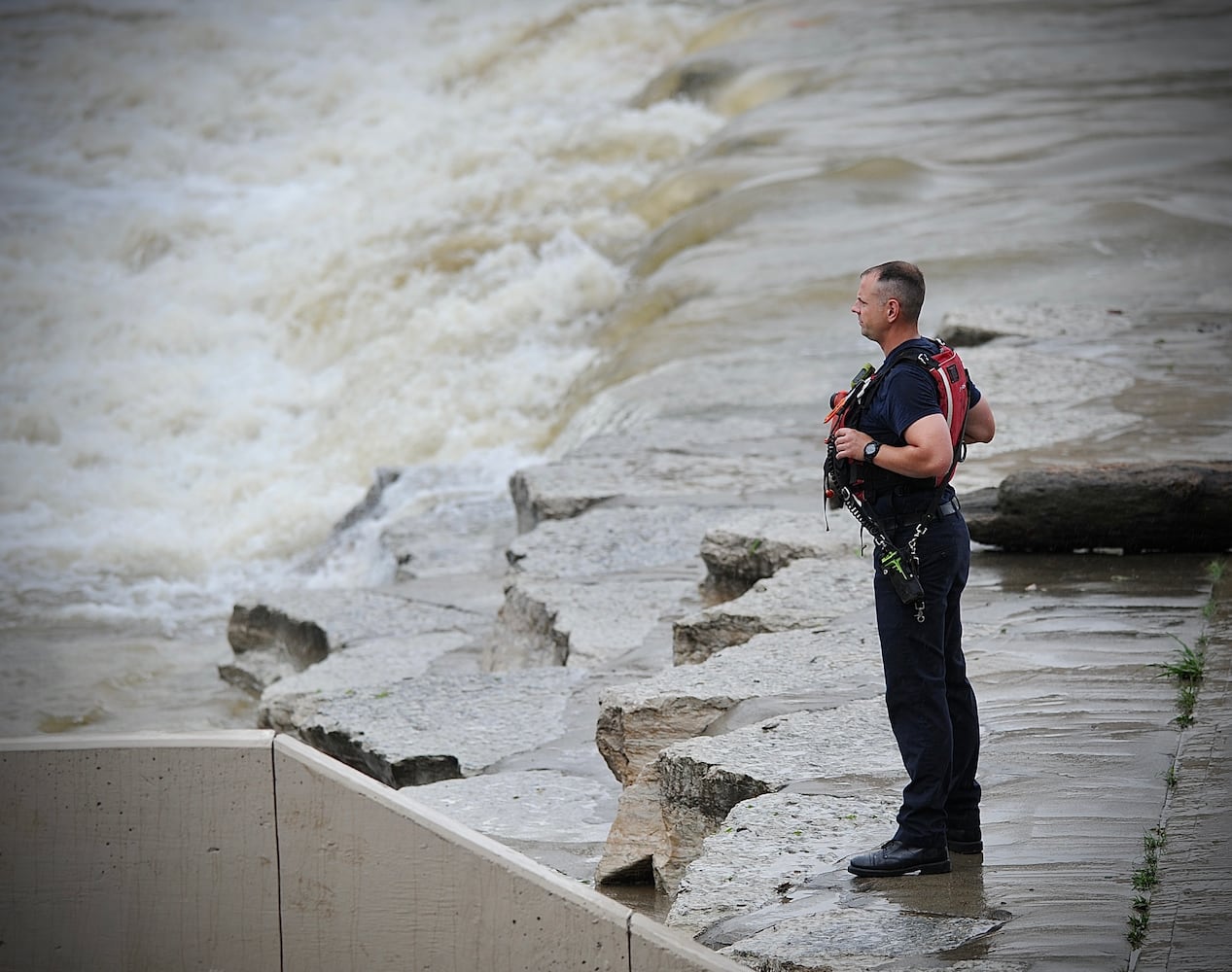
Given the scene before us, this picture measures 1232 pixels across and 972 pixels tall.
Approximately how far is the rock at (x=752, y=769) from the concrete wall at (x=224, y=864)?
708 mm

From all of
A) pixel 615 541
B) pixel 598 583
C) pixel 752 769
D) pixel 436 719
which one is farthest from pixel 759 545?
pixel 752 769

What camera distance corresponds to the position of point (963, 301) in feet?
33.1

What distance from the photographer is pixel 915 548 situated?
2986 mm

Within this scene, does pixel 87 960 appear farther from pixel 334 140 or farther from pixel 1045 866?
pixel 334 140

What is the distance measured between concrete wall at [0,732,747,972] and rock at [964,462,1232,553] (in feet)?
9.23

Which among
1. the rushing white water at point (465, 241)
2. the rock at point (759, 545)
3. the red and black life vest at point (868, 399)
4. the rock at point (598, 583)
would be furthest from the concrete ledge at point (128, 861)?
the rushing white water at point (465, 241)

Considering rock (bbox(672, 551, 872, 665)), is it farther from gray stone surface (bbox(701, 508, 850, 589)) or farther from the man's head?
the man's head

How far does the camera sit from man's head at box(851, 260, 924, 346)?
3.03 meters

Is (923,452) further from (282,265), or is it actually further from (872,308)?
(282,265)

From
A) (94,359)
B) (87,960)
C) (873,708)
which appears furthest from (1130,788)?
(94,359)

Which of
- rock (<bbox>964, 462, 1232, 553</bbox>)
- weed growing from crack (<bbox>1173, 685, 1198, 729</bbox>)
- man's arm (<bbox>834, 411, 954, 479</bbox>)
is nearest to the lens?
man's arm (<bbox>834, 411, 954, 479</bbox>)

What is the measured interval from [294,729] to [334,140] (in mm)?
14874

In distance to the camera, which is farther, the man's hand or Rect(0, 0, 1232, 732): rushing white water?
Rect(0, 0, 1232, 732): rushing white water

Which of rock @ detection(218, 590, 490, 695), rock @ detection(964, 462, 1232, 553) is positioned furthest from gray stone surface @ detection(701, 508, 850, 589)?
rock @ detection(218, 590, 490, 695)
